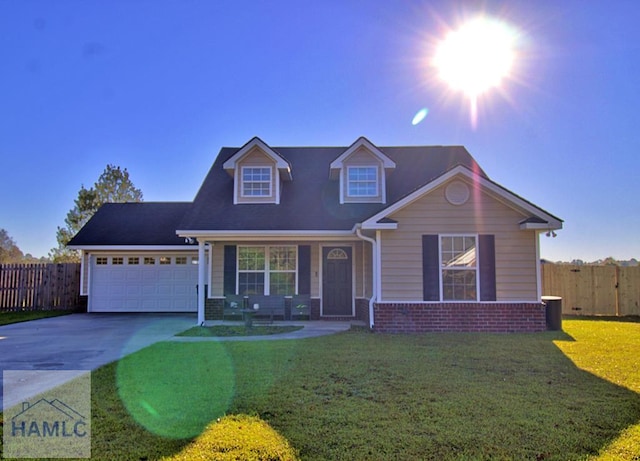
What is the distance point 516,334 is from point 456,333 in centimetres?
150

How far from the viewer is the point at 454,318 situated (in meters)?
10.9

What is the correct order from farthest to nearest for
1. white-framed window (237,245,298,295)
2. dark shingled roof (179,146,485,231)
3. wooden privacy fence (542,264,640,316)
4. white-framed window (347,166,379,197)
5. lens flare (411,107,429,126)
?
wooden privacy fence (542,264,640,316) → white-framed window (347,166,379,197) → white-framed window (237,245,298,295) → dark shingled roof (179,146,485,231) → lens flare (411,107,429,126)

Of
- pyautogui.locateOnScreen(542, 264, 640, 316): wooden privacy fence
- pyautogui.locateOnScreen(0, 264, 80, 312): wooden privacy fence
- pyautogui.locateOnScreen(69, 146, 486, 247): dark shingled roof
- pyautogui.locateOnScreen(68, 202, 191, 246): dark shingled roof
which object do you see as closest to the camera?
pyautogui.locateOnScreen(69, 146, 486, 247): dark shingled roof

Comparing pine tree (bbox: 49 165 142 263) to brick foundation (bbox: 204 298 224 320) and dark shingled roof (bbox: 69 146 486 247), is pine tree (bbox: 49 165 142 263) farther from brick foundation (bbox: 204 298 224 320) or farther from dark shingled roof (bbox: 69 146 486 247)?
brick foundation (bbox: 204 298 224 320)

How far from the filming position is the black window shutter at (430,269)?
11.0 metres

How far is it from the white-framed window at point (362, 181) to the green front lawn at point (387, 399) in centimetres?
685

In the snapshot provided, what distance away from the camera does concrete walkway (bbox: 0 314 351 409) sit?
6227mm

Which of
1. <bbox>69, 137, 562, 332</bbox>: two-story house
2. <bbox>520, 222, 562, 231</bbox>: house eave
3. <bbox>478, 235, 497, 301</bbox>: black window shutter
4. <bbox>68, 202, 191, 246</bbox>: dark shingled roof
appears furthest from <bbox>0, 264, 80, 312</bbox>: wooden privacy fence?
<bbox>520, 222, 562, 231</bbox>: house eave

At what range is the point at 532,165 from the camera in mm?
14336

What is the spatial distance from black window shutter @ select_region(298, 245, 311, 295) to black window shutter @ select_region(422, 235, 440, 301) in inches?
162

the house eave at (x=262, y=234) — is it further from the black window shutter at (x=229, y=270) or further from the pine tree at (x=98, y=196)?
the pine tree at (x=98, y=196)

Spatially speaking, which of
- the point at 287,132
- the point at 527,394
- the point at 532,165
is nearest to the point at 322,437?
the point at 527,394

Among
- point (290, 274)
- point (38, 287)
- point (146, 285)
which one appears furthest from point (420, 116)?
point (38, 287)

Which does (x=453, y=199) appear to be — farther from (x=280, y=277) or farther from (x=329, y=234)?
(x=280, y=277)
